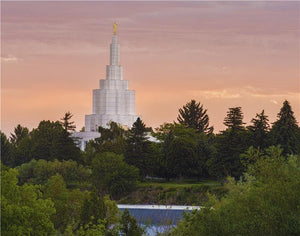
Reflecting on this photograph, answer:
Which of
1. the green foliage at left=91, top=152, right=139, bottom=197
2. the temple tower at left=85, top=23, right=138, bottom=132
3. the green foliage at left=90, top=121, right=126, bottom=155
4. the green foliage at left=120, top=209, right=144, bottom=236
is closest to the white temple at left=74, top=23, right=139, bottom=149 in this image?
the temple tower at left=85, top=23, right=138, bottom=132

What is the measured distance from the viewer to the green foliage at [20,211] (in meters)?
27.1

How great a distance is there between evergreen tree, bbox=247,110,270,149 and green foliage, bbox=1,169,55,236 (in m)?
40.5

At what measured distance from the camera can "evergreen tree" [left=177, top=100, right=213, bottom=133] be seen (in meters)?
93.9

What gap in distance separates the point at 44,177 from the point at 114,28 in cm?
4862

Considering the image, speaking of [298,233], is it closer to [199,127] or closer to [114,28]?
[199,127]

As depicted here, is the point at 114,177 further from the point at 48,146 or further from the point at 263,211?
the point at 263,211

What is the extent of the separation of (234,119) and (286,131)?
16.9ft

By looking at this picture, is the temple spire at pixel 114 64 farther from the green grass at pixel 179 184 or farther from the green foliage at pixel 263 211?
the green foliage at pixel 263 211

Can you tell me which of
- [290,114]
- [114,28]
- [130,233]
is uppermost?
[114,28]

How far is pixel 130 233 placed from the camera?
28.0 metres

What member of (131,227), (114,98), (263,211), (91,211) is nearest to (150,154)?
(91,211)

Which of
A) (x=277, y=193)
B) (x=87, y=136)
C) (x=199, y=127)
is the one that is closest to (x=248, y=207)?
(x=277, y=193)

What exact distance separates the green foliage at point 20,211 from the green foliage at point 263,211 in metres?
5.38

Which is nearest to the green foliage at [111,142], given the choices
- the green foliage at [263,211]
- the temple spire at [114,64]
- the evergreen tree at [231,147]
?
→ the evergreen tree at [231,147]
